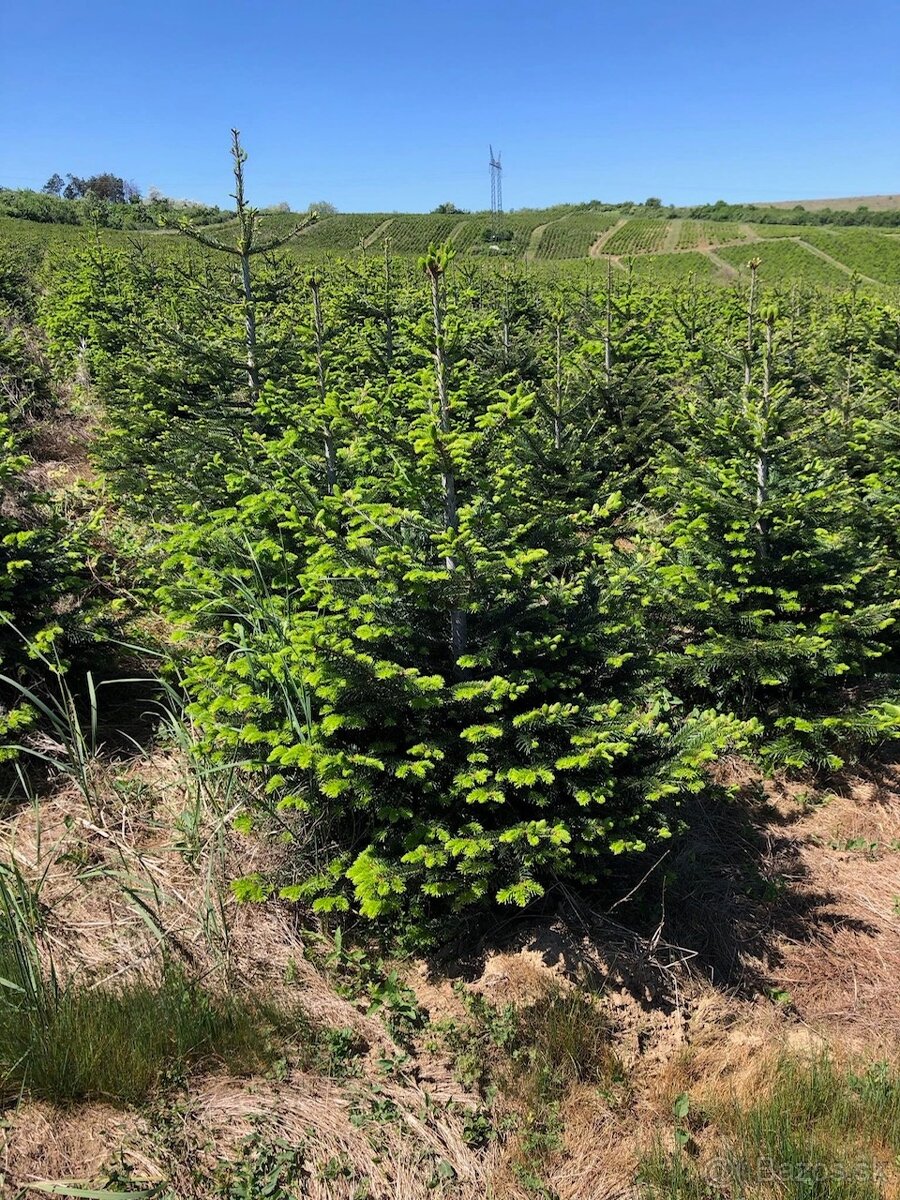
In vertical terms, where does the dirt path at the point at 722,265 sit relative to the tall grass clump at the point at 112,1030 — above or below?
above

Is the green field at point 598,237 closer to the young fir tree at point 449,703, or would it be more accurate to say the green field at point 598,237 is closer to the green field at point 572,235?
the green field at point 572,235

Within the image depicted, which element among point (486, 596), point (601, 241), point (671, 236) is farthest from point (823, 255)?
point (486, 596)

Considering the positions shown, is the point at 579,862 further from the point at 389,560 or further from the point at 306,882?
the point at 389,560

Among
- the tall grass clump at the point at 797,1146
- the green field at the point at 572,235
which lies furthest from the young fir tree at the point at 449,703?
the green field at the point at 572,235

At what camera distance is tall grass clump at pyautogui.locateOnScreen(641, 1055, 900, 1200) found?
2.40m

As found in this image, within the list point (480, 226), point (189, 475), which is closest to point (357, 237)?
point (480, 226)

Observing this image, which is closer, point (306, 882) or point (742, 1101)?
point (742, 1101)

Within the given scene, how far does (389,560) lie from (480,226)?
84.1 metres

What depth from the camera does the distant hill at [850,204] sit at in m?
96.0

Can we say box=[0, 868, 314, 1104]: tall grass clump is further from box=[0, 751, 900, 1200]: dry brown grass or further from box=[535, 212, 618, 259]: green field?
box=[535, 212, 618, 259]: green field

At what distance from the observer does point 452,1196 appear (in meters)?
2.46

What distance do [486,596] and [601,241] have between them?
78338 mm

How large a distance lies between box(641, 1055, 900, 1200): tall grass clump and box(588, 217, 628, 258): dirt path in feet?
229

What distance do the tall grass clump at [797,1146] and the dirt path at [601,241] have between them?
69673mm
